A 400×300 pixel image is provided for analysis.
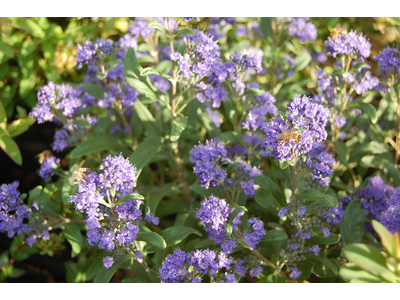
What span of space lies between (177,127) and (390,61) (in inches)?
61.9

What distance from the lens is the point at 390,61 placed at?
98.7 inches

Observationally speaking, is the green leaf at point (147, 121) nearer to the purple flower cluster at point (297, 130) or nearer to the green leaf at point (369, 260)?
the purple flower cluster at point (297, 130)

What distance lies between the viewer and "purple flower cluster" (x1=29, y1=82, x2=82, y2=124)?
7.84ft

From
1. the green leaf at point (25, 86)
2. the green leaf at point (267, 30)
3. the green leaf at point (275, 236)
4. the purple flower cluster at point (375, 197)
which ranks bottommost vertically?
the green leaf at point (275, 236)

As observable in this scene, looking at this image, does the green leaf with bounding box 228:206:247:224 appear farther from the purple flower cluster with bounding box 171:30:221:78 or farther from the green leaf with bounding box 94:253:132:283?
the purple flower cluster with bounding box 171:30:221:78

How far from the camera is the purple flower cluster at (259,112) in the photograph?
242 cm

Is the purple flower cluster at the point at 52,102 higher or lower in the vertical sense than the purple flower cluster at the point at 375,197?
higher

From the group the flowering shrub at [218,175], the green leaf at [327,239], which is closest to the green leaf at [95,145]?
the flowering shrub at [218,175]

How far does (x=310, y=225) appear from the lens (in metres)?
2.01

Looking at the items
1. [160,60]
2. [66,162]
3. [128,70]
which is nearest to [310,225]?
[128,70]

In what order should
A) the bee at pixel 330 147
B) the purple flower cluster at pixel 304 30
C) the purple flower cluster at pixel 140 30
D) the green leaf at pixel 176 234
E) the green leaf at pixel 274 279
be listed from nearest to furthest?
the green leaf at pixel 176 234 → the green leaf at pixel 274 279 → the bee at pixel 330 147 → the purple flower cluster at pixel 140 30 → the purple flower cluster at pixel 304 30

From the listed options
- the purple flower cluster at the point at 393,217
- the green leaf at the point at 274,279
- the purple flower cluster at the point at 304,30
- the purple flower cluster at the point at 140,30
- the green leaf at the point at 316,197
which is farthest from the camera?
the purple flower cluster at the point at 304,30

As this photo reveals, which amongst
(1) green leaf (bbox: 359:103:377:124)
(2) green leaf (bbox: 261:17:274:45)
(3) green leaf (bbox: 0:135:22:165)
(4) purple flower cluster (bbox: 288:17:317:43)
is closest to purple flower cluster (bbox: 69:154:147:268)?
(3) green leaf (bbox: 0:135:22:165)

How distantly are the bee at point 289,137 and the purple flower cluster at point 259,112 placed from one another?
28.1 inches
